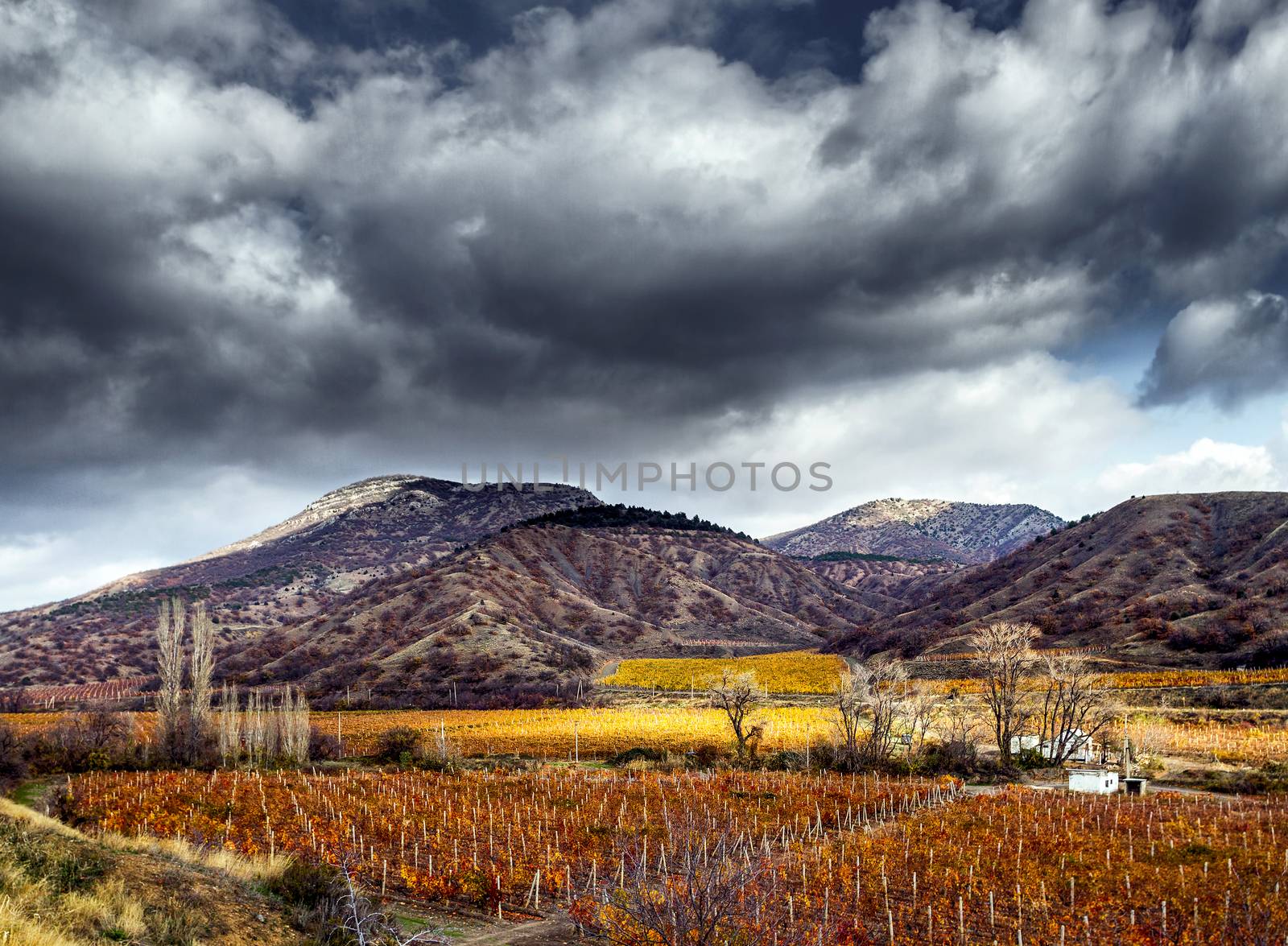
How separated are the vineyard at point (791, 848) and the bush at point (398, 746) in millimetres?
11737

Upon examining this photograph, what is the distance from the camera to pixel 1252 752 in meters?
42.6

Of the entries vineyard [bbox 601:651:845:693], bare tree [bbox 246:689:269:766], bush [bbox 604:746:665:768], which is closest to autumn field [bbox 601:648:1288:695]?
vineyard [bbox 601:651:845:693]

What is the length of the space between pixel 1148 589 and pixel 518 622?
91830 millimetres

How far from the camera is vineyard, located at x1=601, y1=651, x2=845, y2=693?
94250 mm

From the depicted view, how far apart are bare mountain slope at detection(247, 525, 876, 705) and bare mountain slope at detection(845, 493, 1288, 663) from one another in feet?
110

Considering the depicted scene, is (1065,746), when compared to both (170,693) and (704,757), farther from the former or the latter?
(170,693)

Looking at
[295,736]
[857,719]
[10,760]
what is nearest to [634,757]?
[857,719]

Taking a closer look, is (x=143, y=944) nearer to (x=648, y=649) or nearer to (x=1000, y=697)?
(x=1000, y=697)

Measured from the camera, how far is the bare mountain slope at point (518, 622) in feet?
337

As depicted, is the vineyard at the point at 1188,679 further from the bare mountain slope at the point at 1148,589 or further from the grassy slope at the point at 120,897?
the grassy slope at the point at 120,897

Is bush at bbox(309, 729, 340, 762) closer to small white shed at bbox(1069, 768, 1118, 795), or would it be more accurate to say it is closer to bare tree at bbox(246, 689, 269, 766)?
bare tree at bbox(246, 689, 269, 766)

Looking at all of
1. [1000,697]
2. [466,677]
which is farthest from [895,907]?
[466,677]

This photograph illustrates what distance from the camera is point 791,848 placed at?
76.2 ft

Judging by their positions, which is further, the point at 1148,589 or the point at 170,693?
the point at 1148,589
